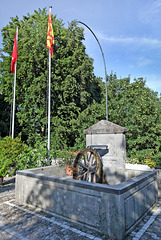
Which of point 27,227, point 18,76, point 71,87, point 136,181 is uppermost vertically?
point 18,76

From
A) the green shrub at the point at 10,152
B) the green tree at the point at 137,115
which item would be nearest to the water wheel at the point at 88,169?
the green shrub at the point at 10,152

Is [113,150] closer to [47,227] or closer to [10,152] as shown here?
[47,227]

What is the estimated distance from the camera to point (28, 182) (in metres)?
5.53

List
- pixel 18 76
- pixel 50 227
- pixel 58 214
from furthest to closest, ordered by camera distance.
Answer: pixel 18 76
pixel 58 214
pixel 50 227

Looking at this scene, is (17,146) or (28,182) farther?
(17,146)

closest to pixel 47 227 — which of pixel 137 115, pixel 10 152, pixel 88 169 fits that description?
pixel 88 169

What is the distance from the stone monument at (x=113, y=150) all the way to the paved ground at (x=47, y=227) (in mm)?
1821

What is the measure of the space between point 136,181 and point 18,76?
16619 millimetres

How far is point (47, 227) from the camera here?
4.05 m

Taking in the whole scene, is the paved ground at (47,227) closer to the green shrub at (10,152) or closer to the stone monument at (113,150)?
the stone monument at (113,150)

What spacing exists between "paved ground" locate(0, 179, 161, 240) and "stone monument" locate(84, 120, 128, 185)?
1.82 metres

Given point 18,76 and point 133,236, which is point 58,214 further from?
point 18,76

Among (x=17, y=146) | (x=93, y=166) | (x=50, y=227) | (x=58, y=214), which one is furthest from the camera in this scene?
(x=17, y=146)

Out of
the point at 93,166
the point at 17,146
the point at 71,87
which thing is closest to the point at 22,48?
the point at 71,87
